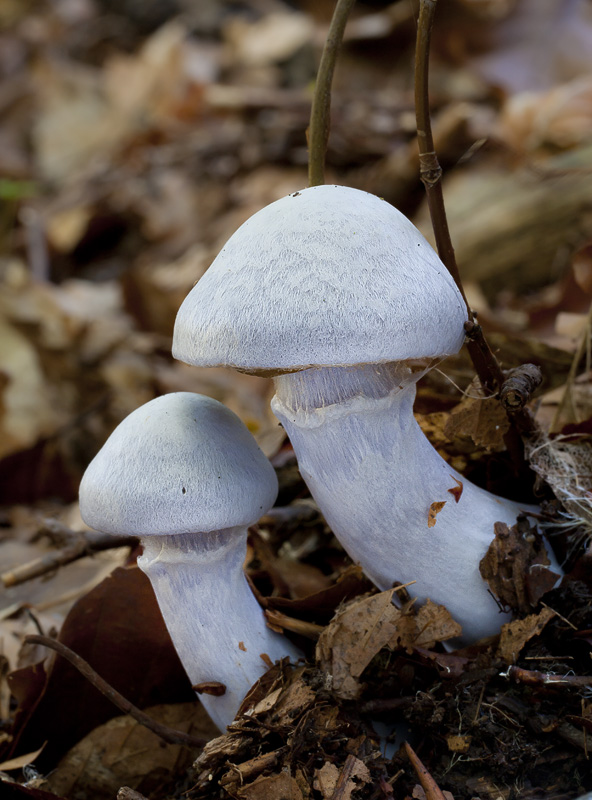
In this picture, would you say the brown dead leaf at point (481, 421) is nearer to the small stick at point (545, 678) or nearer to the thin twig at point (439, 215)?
the thin twig at point (439, 215)

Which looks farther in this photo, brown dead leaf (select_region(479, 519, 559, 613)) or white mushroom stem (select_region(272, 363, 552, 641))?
brown dead leaf (select_region(479, 519, 559, 613))

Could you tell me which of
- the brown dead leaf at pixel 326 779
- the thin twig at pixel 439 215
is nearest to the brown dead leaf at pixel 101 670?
the brown dead leaf at pixel 326 779

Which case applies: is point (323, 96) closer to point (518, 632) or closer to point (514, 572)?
point (514, 572)

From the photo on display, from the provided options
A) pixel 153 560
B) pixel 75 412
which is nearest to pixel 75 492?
pixel 75 412

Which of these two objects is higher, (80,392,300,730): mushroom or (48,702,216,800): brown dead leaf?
(80,392,300,730): mushroom

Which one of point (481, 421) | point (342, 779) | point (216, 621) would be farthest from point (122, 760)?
point (481, 421)

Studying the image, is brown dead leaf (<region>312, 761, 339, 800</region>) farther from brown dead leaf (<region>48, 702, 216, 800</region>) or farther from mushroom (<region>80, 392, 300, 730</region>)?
brown dead leaf (<region>48, 702, 216, 800</region>)

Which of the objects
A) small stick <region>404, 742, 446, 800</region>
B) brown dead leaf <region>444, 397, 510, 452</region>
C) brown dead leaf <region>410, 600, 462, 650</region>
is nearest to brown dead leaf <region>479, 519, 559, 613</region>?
brown dead leaf <region>410, 600, 462, 650</region>
